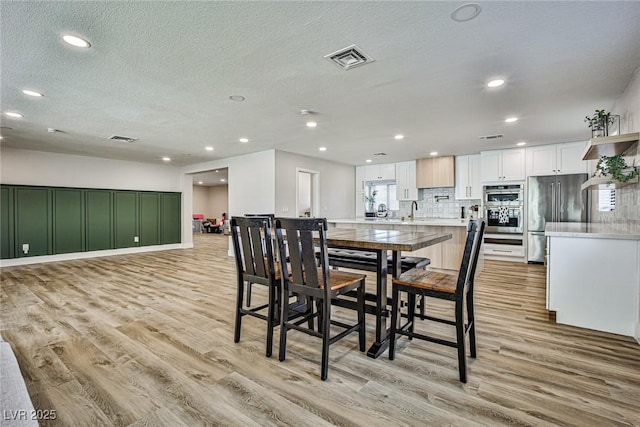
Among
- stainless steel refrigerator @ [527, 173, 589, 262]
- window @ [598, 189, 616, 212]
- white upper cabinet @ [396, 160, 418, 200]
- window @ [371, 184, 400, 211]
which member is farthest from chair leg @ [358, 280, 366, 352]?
window @ [371, 184, 400, 211]

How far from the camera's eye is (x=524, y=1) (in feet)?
6.02

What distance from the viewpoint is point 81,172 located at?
7.12 metres

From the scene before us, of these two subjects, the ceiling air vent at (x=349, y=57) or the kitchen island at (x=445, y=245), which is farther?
the kitchen island at (x=445, y=245)

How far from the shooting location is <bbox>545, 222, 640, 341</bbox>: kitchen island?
2.62 metres

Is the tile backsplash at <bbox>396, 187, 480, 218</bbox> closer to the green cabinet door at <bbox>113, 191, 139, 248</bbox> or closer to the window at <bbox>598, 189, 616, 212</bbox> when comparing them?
the window at <bbox>598, 189, 616, 212</bbox>

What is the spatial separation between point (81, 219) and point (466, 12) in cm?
831

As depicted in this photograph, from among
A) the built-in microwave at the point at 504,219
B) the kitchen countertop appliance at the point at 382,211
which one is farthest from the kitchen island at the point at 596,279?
the kitchen countertop appliance at the point at 382,211

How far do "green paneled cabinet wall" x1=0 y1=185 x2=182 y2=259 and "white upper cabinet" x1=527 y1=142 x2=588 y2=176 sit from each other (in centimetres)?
883

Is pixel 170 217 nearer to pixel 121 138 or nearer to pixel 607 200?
pixel 121 138

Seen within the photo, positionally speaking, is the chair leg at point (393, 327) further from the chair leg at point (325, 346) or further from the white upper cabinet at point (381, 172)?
the white upper cabinet at point (381, 172)

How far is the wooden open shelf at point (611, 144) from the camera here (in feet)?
8.87

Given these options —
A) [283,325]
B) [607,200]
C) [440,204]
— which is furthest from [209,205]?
[607,200]

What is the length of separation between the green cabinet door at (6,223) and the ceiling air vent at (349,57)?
7207 mm

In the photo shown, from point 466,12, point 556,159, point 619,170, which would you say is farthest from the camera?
point 556,159
